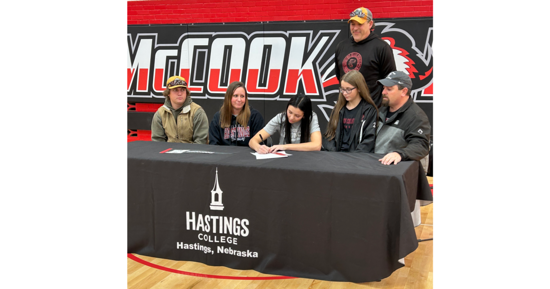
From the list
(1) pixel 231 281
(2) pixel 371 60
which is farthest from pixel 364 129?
(1) pixel 231 281

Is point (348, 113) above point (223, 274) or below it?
above

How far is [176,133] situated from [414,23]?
130 inches

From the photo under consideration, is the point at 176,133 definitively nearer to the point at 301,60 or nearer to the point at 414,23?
the point at 301,60

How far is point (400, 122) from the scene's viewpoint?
283 cm

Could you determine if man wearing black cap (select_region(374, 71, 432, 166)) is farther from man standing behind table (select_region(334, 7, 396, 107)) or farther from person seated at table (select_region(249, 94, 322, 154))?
man standing behind table (select_region(334, 7, 396, 107))

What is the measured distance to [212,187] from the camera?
8.46 ft

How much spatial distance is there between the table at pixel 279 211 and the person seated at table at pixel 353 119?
26cm

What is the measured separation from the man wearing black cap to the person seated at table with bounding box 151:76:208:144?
159cm

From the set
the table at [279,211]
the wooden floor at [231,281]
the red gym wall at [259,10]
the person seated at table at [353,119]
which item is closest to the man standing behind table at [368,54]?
the person seated at table at [353,119]

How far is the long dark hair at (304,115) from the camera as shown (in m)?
3.06

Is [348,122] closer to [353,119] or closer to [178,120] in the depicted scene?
[353,119]

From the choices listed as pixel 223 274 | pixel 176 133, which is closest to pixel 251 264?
pixel 223 274

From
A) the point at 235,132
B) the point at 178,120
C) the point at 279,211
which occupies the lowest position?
the point at 279,211

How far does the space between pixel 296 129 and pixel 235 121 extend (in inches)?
22.0
